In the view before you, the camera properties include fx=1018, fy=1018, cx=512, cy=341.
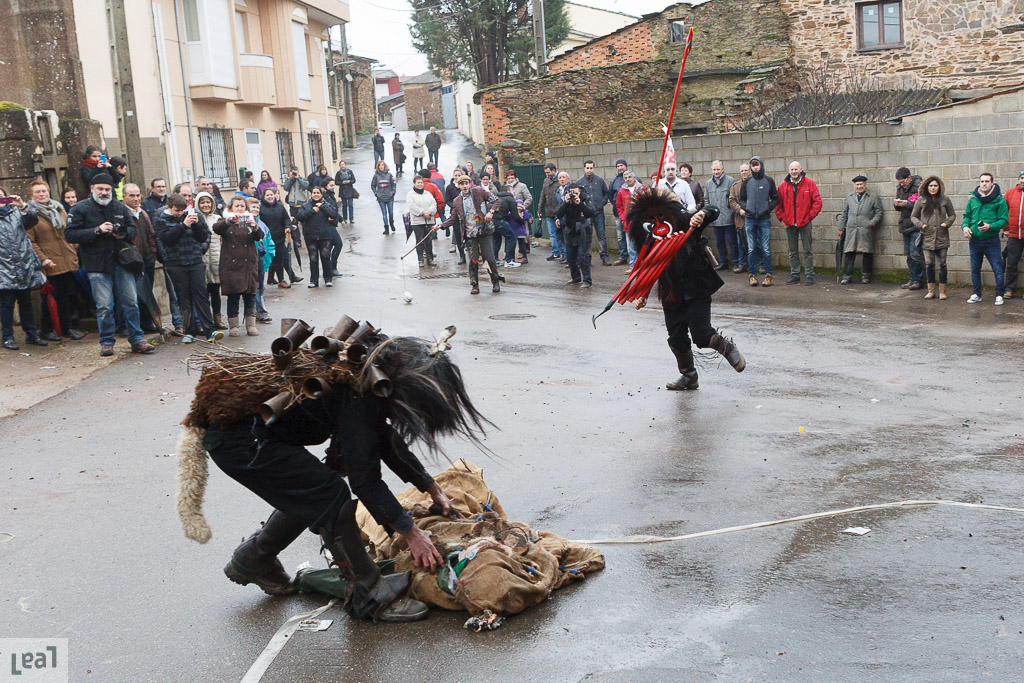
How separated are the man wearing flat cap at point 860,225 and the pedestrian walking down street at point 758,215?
1.13 m

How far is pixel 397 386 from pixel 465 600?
3.55 feet

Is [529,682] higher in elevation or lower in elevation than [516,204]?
lower

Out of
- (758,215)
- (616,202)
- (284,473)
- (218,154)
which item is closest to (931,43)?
(616,202)

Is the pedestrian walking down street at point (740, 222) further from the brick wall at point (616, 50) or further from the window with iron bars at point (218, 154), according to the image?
the window with iron bars at point (218, 154)

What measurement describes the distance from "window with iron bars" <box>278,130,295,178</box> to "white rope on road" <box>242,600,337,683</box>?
95.3ft

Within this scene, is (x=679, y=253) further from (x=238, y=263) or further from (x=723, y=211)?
(x=723, y=211)

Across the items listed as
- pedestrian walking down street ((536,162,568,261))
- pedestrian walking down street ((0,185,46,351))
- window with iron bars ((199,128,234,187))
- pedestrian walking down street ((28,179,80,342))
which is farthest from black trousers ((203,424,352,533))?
window with iron bars ((199,128,234,187))

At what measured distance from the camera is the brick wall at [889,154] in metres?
14.4

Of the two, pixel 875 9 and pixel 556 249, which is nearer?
pixel 556 249

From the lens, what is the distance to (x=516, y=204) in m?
18.7

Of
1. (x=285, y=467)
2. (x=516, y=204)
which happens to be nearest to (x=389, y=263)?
(x=516, y=204)

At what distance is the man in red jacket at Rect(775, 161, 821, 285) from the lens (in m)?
16.0

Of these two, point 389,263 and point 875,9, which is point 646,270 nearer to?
point 389,263

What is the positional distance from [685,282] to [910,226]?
22.9 ft
